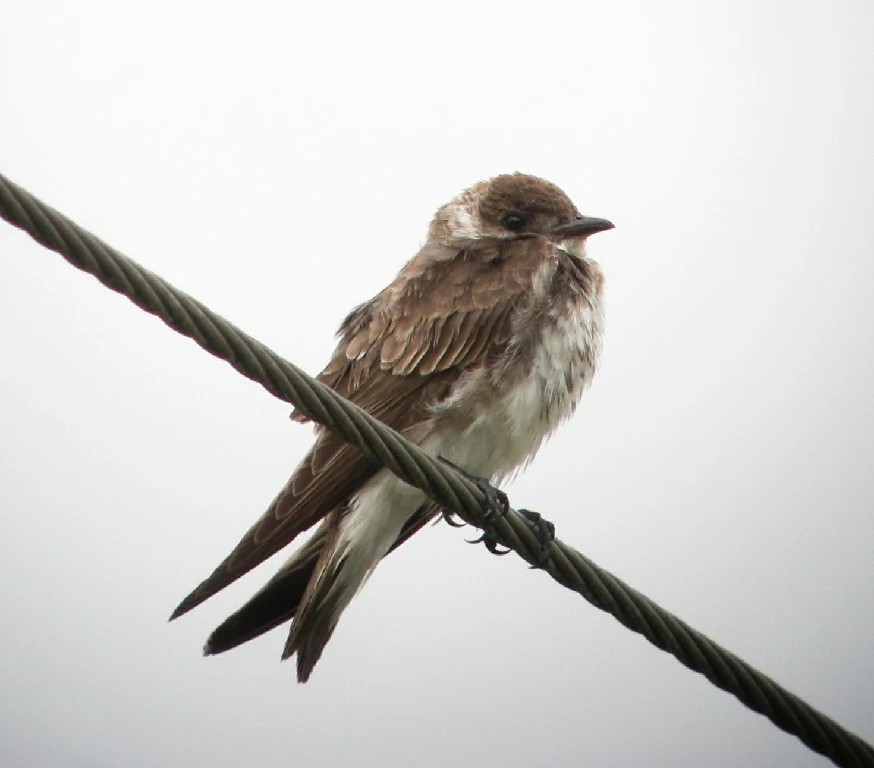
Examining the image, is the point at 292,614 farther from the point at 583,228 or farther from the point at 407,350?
the point at 583,228

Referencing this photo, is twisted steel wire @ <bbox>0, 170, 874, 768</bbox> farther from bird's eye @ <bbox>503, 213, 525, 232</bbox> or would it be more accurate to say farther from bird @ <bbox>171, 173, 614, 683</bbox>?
bird's eye @ <bbox>503, 213, 525, 232</bbox>

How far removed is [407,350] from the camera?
221 inches

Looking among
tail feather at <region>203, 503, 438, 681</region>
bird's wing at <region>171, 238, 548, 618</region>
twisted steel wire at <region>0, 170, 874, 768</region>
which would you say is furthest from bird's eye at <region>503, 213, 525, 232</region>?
twisted steel wire at <region>0, 170, 874, 768</region>

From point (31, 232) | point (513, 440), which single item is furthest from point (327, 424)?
point (513, 440)

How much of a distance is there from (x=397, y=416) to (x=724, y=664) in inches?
78.3

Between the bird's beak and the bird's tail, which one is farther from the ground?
the bird's beak

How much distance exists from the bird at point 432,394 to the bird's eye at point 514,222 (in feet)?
2.61

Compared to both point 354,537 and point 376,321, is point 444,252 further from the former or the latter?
point 354,537

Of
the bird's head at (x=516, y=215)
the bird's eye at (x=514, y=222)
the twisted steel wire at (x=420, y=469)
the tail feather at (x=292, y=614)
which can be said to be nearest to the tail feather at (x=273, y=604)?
the tail feather at (x=292, y=614)

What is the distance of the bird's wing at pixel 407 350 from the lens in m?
4.96

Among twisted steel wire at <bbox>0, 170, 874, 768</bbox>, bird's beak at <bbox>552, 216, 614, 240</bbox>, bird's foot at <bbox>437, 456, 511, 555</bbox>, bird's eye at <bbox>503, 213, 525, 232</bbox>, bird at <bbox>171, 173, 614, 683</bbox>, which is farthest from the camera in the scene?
bird's eye at <bbox>503, 213, 525, 232</bbox>

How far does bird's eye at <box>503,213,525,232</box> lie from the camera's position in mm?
6805

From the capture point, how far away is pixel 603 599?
13.4 feet

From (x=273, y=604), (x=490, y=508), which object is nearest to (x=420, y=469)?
(x=490, y=508)
